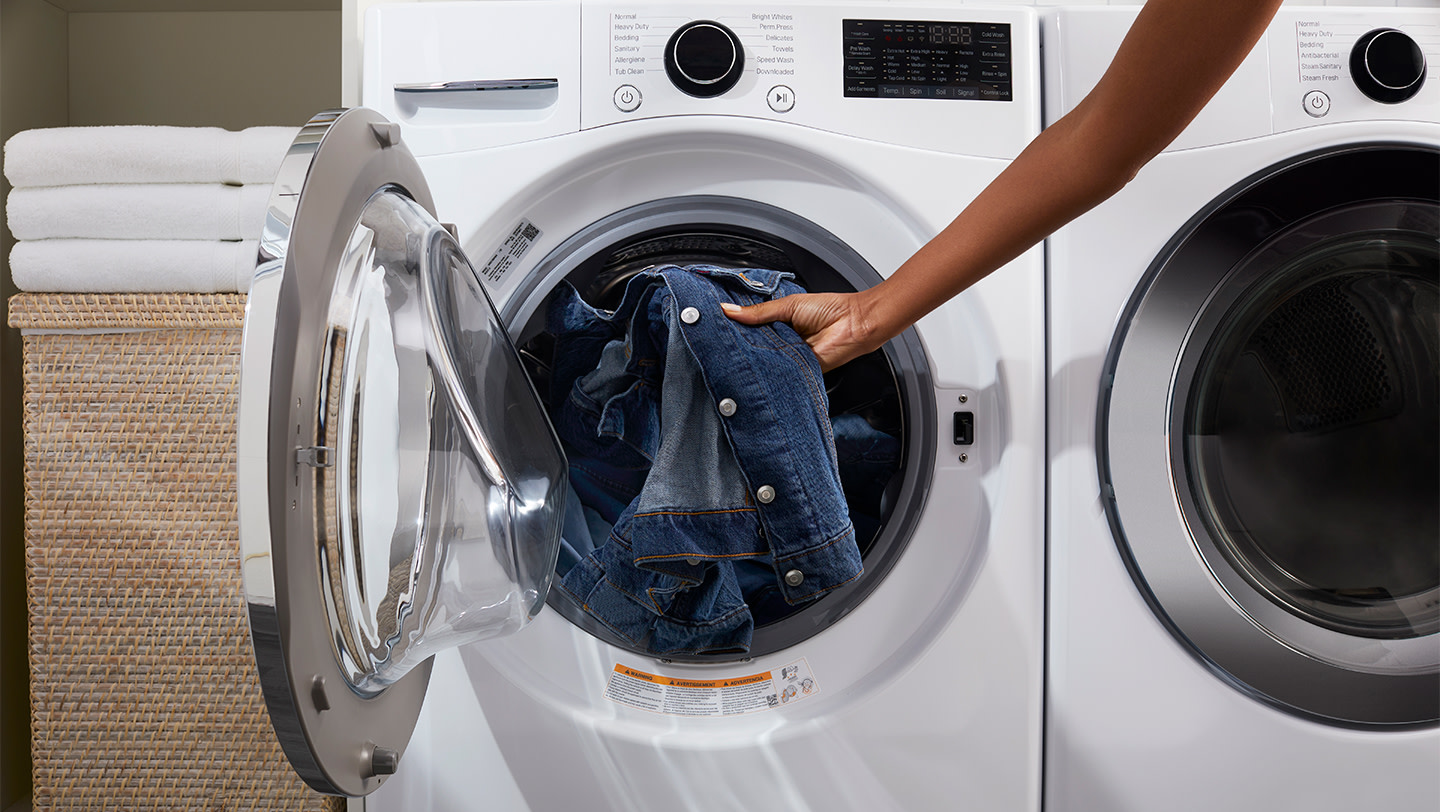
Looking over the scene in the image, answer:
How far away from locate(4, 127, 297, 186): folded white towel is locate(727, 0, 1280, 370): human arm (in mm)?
638

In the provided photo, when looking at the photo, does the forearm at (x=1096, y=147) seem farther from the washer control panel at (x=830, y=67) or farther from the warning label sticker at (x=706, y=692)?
the warning label sticker at (x=706, y=692)

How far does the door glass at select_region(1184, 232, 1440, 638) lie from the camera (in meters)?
0.79

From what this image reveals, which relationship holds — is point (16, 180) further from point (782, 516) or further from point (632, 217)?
point (782, 516)

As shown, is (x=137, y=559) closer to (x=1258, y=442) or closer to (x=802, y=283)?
(x=802, y=283)

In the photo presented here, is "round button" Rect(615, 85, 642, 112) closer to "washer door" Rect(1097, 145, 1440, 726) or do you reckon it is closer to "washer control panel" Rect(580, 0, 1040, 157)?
"washer control panel" Rect(580, 0, 1040, 157)

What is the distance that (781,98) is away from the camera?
30.0 inches

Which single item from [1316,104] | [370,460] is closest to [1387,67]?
[1316,104]

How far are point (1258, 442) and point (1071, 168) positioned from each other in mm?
418

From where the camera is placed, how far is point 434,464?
23.6 inches

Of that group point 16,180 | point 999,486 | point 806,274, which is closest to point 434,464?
point 806,274

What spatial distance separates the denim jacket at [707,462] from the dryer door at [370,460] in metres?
0.08

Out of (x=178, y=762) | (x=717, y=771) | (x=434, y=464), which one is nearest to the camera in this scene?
(x=434, y=464)

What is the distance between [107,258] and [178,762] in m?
0.60

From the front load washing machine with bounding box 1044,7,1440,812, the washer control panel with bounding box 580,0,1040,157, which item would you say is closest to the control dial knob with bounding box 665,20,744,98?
the washer control panel with bounding box 580,0,1040,157
